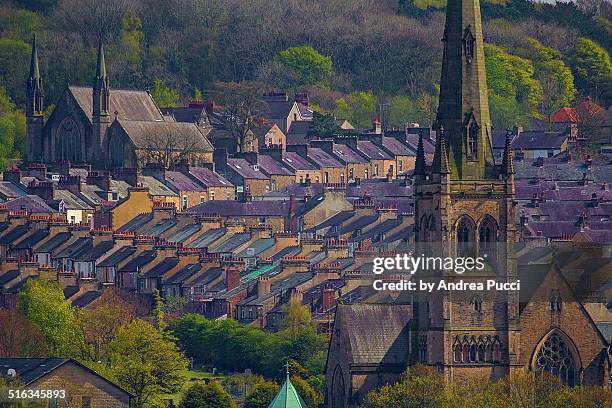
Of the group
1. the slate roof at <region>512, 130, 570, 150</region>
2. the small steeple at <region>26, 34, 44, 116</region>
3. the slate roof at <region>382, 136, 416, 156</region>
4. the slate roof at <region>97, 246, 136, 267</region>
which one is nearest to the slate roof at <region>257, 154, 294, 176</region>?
the slate roof at <region>382, 136, 416, 156</region>

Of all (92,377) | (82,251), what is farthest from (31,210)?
(92,377)

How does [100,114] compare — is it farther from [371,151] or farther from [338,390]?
[338,390]

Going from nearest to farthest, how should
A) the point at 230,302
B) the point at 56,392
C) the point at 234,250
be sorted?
the point at 56,392
the point at 230,302
the point at 234,250

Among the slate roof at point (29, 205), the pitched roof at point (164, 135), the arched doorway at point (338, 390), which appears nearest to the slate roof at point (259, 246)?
the slate roof at point (29, 205)

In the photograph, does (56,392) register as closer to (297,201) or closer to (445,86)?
(445,86)

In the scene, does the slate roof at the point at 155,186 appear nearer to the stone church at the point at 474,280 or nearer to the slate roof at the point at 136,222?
the slate roof at the point at 136,222

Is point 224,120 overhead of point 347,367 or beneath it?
overhead
